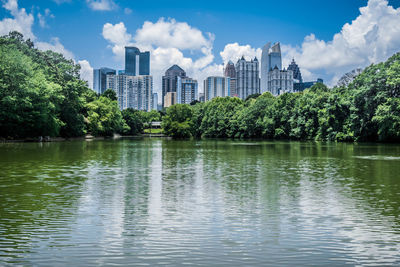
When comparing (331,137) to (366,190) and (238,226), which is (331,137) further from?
(238,226)

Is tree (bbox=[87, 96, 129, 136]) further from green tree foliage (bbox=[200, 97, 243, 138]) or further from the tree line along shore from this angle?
green tree foliage (bbox=[200, 97, 243, 138])

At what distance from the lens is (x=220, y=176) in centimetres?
2062

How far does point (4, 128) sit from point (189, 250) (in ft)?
194

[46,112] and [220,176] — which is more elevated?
[46,112]

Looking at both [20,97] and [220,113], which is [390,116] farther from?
[220,113]

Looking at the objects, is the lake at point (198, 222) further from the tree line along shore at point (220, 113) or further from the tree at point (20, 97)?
the tree line along shore at point (220, 113)

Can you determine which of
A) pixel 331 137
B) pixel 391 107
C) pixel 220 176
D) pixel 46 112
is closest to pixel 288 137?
pixel 331 137

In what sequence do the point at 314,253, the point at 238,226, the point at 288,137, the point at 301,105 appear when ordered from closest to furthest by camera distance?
the point at 314,253 < the point at 238,226 < the point at 301,105 < the point at 288,137

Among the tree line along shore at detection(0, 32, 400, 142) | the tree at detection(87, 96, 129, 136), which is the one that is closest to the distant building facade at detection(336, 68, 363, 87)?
the tree line along shore at detection(0, 32, 400, 142)

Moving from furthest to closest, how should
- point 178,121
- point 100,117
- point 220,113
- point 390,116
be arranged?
point 220,113 < point 178,121 < point 100,117 < point 390,116

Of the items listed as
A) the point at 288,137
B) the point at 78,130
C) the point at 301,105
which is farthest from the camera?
the point at 288,137

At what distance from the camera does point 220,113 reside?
137 metres

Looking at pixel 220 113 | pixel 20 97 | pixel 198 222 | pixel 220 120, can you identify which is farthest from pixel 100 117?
pixel 198 222

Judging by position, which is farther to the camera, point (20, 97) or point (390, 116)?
point (390, 116)
